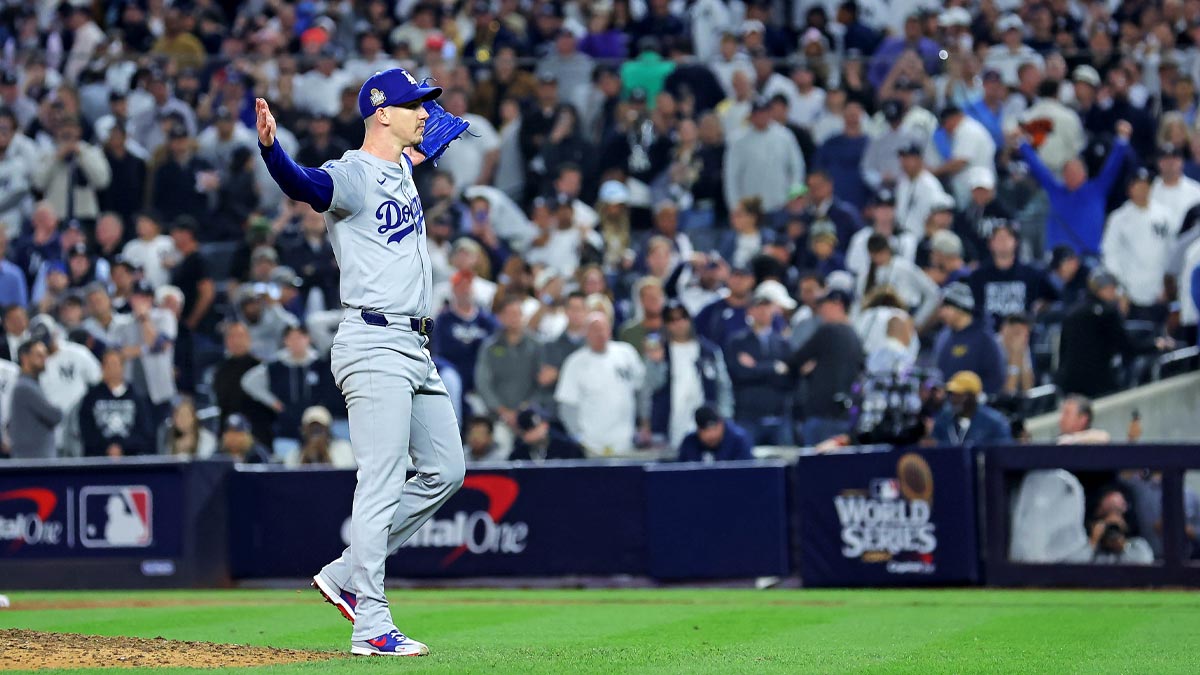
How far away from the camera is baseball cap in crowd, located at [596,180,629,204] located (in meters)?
17.8

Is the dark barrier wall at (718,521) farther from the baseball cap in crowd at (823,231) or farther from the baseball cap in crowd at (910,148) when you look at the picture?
the baseball cap in crowd at (910,148)

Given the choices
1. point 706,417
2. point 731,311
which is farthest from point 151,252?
point 706,417

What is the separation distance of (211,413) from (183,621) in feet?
21.7

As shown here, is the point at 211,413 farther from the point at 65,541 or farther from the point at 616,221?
the point at 616,221

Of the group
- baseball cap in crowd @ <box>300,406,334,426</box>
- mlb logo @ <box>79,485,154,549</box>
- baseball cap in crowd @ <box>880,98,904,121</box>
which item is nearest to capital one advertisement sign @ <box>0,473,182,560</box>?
mlb logo @ <box>79,485,154,549</box>

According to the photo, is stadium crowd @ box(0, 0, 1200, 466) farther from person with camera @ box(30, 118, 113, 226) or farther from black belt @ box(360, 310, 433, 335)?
black belt @ box(360, 310, 433, 335)

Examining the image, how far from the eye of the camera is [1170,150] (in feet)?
54.1

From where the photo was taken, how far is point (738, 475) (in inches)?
517

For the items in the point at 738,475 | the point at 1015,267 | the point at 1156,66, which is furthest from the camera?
the point at 1156,66

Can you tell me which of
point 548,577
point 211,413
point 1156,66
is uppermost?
point 1156,66

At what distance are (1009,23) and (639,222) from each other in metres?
4.40

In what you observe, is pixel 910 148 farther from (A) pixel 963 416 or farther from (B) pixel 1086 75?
(A) pixel 963 416

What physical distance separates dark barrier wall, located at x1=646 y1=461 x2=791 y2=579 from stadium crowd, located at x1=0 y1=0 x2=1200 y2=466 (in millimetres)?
558

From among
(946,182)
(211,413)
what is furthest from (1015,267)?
(211,413)
